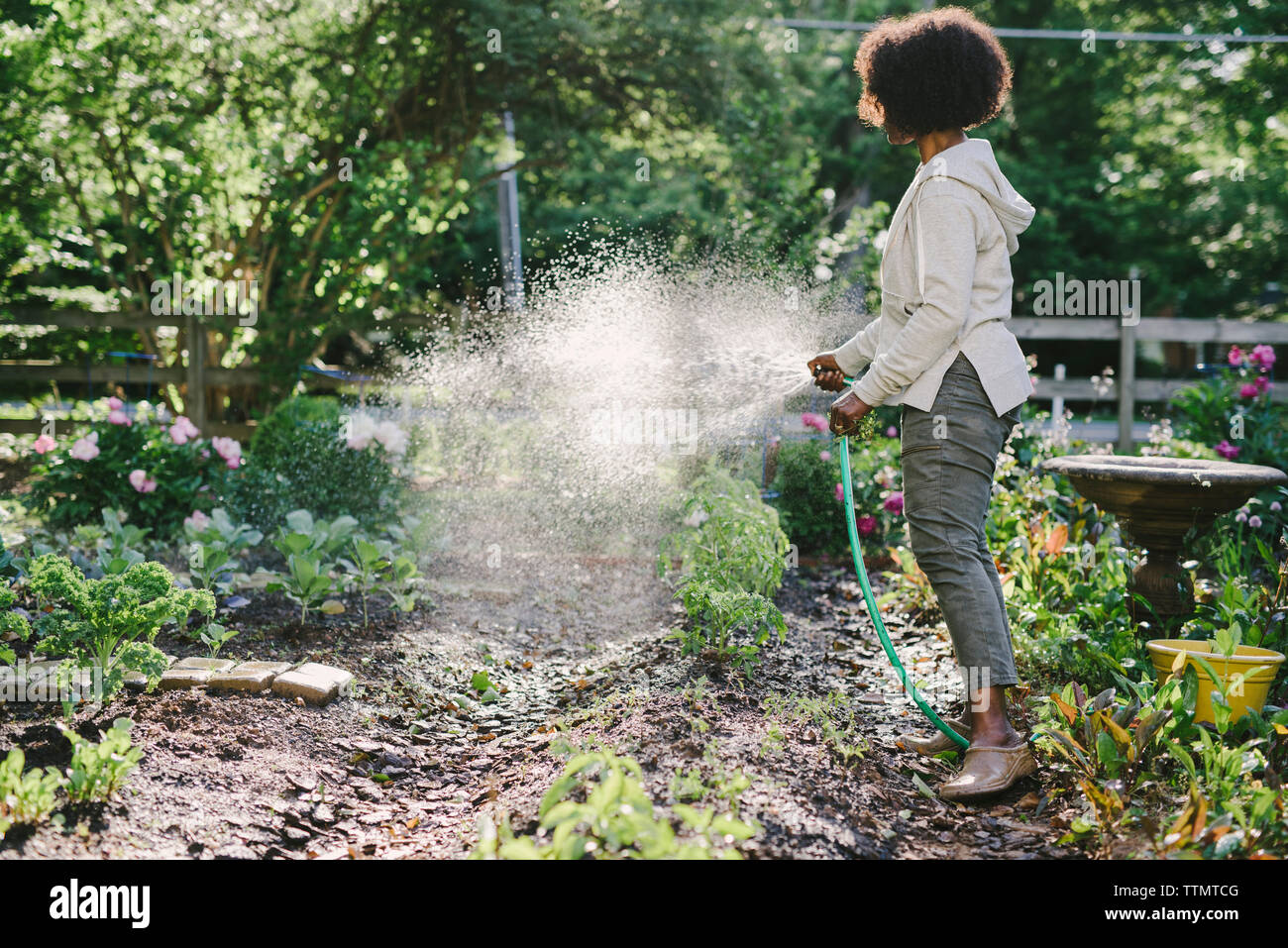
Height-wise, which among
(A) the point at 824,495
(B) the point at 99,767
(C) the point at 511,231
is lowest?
(B) the point at 99,767

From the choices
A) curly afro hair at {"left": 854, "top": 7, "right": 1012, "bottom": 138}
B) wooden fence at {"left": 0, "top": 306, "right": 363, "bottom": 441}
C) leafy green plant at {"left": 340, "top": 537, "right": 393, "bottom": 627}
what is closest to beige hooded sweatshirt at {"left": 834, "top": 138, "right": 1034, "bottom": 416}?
curly afro hair at {"left": 854, "top": 7, "right": 1012, "bottom": 138}

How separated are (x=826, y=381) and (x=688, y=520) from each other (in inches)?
44.8

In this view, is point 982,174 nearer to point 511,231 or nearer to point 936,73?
point 936,73

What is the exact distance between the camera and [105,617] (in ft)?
7.91

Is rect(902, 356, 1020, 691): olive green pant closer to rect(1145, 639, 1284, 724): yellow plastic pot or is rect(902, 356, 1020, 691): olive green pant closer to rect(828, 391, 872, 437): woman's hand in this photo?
rect(828, 391, 872, 437): woman's hand

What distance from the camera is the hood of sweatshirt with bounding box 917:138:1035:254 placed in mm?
2352

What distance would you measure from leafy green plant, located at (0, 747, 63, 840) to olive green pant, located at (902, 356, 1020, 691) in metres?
1.95

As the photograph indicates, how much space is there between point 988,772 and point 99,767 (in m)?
1.93

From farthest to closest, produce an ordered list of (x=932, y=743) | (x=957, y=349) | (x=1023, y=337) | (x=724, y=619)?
(x=1023, y=337), (x=724, y=619), (x=932, y=743), (x=957, y=349)

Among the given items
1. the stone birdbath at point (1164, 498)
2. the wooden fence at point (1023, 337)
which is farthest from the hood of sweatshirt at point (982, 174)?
the wooden fence at point (1023, 337)

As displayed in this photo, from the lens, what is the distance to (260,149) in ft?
24.2

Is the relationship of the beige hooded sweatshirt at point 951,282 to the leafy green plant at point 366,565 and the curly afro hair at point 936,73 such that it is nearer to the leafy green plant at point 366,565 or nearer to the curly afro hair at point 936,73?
the curly afro hair at point 936,73

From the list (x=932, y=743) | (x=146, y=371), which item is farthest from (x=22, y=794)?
(x=146, y=371)

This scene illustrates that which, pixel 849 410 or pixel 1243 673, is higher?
pixel 849 410
